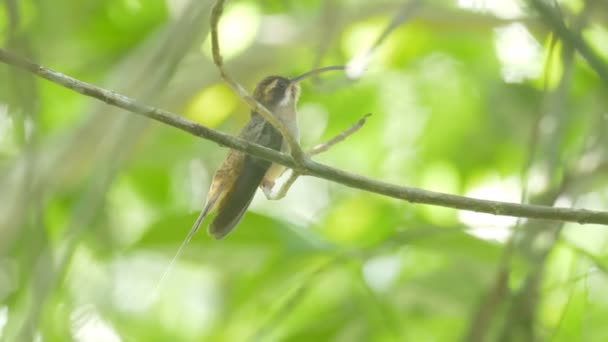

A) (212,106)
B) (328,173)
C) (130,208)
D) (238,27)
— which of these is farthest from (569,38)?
(130,208)

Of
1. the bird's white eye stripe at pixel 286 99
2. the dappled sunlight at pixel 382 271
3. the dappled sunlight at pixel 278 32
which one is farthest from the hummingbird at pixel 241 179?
the dappled sunlight at pixel 278 32

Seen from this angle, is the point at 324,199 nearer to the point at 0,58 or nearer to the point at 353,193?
the point at 353,193

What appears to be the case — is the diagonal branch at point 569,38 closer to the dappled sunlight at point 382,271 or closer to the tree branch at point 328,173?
the tree branch at point 328,173

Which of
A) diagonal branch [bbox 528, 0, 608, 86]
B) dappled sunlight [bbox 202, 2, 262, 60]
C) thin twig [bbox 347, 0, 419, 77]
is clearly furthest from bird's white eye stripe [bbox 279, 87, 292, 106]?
dappled sunlight [bbox 202, 2, 262, 60]

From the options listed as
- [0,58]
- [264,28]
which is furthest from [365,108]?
[0,58]

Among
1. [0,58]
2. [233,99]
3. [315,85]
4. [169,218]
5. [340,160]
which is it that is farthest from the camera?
[340,160]

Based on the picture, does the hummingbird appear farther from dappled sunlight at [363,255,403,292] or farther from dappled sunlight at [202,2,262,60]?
dappled sunlight at [202,2,262,60]

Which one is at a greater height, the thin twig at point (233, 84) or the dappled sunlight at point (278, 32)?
the thin twig at point (233, 84)

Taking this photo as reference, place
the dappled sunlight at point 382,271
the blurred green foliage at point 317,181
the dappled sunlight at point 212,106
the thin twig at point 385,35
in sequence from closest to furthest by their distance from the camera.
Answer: the thin twig at point 385,35 < the blurred green foliage at point 317,181 < the dappled sunlight at point 382,271 < the dappled sunlight at point 212,106
